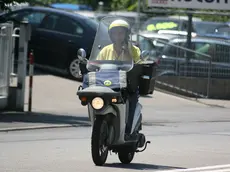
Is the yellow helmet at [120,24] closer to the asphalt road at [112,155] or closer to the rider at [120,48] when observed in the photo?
the rider at [120,48]

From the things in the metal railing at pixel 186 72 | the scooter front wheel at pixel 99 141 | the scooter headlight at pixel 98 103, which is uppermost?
the scooter headlight at pixel 98 103

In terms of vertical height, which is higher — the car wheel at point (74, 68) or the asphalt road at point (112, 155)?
the asphalt road at point (112, 155)

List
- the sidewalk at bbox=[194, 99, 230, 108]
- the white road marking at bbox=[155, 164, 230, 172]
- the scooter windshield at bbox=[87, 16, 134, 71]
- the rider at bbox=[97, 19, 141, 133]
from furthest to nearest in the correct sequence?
the sidewalk at bbox=[194, 99, 230, 108] < the rider at bbox=[97, 19, 141, 133] < the scooter windshield at bbox=[87, 16, 134, 71] < the white road marking at bbox=[155, 164, 230, 172]

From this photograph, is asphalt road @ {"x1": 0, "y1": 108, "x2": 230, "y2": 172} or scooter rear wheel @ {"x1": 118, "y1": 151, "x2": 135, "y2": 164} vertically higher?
scooter rear wheel @ {"x1": 118, "y1": 151, "x2": 135, "y2": 164}

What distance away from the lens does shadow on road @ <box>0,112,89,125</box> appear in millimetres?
16172

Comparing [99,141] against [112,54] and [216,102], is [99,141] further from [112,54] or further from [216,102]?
[216,102]

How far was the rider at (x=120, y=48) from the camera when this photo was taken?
1030 cm

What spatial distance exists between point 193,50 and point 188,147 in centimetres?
1289

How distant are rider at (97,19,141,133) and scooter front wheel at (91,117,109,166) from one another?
53cm

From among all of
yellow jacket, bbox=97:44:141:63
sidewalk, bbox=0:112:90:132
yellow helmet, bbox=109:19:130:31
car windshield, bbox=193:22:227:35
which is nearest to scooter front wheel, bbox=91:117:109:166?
yellow jacket, bbox=97:44:141:63

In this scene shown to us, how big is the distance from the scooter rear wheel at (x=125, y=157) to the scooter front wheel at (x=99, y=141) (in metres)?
0.50

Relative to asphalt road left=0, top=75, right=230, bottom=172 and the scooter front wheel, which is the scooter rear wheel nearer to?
asphalt road left=0, top=75, right=230, bottom=172

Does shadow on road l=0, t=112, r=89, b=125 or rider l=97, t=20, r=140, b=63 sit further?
shadow on road l=0, t=112, r=89, b=125

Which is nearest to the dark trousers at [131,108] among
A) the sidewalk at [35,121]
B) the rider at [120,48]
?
the rider at [120,48]
